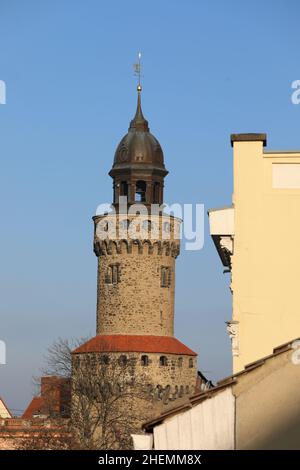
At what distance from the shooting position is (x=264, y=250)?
27.2 metres

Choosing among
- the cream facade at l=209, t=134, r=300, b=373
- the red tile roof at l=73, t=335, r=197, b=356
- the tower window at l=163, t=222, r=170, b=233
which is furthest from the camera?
the tower window at l=163, t=222, r=170, b=233

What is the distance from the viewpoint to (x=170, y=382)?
85188 mm

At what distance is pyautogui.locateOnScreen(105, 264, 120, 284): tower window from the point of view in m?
87.3

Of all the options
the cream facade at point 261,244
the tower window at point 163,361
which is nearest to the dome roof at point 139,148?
the tower window at point 163,361

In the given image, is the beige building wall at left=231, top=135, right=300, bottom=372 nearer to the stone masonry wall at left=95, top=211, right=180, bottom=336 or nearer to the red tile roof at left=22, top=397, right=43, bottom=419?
the stone masonry wall at left=95, top=211, right=180, bottom=336

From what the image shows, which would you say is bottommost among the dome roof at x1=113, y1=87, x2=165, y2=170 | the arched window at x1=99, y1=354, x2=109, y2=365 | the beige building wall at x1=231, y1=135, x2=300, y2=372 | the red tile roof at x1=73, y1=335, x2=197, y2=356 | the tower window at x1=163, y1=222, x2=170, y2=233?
the beige building wall at x1=231, y1=135, x2=300, y2=372

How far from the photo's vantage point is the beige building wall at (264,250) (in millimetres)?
26656

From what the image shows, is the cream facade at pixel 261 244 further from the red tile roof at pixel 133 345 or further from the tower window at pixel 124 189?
the tower window at pixel 124 189

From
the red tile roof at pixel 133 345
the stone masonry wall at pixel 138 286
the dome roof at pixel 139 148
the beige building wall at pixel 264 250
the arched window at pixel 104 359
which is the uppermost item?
the dome roof at pixel 139 148

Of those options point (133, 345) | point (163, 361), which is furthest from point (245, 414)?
point (163, 361)

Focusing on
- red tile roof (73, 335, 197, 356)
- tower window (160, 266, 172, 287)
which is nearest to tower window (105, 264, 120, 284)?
tower window (160, 266, 172, 287)

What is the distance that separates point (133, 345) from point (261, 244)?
58308 millimetres
